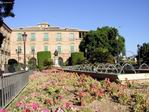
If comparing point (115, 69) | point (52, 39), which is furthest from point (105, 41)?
point (115, 69)

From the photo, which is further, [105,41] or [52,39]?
[52,39]

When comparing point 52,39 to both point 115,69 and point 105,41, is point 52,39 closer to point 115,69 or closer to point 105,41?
point 105,41

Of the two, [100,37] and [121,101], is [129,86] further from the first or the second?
[100,37]

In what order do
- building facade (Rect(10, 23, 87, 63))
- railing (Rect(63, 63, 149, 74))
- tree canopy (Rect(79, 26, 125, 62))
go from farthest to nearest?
building facade (Rect(10, 23, 87, 63)), tree canopy (Rect(79, 26, 125, 62)), railing (Rect(63, 63, 149, 74))

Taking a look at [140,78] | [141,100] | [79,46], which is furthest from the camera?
[79,46]

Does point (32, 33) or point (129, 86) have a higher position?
point (32, 33)

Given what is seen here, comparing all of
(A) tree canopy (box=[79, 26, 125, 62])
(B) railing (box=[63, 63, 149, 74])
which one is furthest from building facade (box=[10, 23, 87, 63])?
(B) railing (box=[63, 63, 149, 74])

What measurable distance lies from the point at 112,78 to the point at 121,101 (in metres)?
6.16

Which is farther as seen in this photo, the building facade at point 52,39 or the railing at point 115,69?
the building facade at point 52,39

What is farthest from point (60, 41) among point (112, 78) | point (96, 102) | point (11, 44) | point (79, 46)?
point (96, 102)

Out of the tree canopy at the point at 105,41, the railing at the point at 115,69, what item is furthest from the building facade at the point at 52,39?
the railing at the point at 115,69

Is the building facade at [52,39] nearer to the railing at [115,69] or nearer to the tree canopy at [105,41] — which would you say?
the tree canopy at [105,41]

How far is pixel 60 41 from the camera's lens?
94500mm

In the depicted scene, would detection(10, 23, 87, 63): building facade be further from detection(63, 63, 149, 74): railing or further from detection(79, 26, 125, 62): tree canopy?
detection(63, 63, 149, 74): railing
